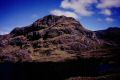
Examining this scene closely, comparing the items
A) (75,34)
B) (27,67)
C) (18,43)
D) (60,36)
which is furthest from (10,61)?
(75,34)

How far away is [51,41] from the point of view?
4847 inches

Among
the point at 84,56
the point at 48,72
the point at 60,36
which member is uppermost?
the point at 60,36

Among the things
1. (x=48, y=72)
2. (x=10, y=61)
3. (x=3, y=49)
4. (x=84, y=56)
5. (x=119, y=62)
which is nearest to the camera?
(x=119, y=62)

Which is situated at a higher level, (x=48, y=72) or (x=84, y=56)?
(x=84, y=56)

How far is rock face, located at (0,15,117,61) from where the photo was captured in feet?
362

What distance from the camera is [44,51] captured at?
112188 millimetres

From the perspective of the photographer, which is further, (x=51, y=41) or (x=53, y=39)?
(x=53, y=39)

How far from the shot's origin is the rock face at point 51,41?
110m

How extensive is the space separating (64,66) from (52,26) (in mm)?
58257

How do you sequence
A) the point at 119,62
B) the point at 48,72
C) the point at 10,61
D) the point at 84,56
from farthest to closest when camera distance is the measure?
the point at 10,61 → the point at 84,56 → the point at 48,72 → the point at 119,62

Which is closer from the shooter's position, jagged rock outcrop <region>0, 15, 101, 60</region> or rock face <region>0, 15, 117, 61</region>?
rock face <region>0, 15, 117, 61</region>

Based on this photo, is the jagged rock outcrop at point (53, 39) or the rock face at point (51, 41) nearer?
the rock face at point (51, 41)

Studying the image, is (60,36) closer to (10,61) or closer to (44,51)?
(44,51)

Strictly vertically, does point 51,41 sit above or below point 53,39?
below
